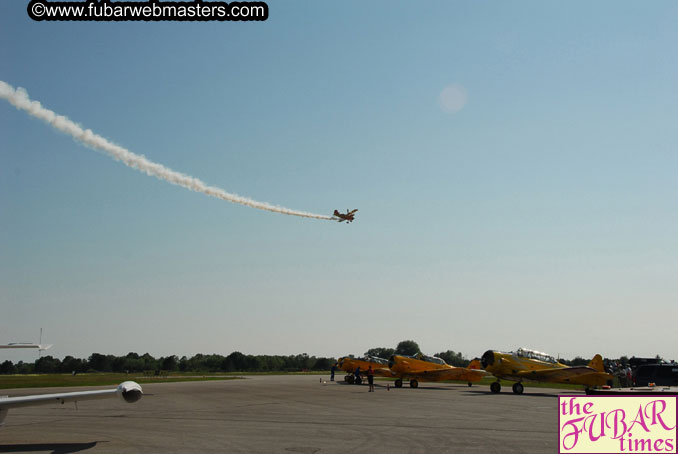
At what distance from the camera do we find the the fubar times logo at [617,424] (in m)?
9.46

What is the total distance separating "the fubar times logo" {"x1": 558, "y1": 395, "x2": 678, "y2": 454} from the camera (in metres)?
9.46

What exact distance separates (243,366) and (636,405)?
169 meters

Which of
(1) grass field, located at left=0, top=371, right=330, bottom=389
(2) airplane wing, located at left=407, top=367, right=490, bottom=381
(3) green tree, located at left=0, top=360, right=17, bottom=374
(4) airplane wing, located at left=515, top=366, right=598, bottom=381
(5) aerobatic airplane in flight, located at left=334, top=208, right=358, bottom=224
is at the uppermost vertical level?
(5) aerobatic airplane in flight, located at left=334, top=208, right=358, bottom=224

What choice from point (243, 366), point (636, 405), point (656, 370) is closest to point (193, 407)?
point (636, 405)

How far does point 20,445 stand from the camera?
14.2 meters

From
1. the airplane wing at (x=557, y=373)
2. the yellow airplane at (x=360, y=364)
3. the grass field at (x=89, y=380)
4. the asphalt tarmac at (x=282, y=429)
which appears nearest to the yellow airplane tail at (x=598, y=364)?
the airplane wing at (x=557, y=373)

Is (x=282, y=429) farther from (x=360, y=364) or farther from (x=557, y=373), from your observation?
(x=360, y=364)

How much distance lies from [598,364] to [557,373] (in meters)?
2.75

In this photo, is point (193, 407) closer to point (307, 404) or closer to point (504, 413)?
point (307, 404)

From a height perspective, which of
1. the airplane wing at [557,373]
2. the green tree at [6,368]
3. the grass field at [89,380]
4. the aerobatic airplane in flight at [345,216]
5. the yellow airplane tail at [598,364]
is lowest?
the green tree at [6,368]

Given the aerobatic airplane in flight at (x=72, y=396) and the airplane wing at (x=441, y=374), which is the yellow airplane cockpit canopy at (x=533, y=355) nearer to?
the airplane wing at (x=441, y=374)

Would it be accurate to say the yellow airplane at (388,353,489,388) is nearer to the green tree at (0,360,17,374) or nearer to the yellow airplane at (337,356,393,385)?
the yellow airplane at (337,356,393,385)

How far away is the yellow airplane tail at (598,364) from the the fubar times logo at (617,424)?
28422mm

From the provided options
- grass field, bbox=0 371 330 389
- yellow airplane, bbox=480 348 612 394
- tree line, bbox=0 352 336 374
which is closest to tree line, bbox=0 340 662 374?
tree line, bbox=0 352 336 374
